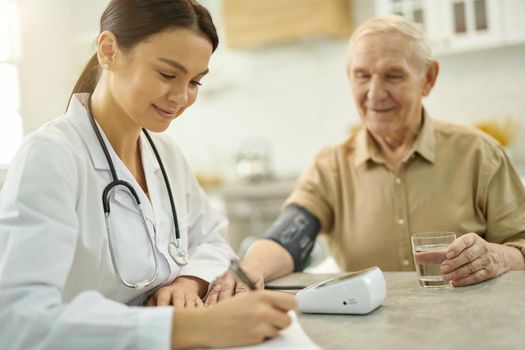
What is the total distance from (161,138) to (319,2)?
3.09 m

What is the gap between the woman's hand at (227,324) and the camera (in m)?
1.03

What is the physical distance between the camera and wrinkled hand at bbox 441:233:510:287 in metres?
1.43

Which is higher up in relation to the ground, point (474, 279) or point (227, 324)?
point (227, 324)

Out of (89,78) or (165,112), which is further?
(89,78)

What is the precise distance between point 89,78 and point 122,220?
1.29ft

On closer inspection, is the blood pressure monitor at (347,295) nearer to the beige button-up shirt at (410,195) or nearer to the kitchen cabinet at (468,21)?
the beige button-up shirt at (410,195)

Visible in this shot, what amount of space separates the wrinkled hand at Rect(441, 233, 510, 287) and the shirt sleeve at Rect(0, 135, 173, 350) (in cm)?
69

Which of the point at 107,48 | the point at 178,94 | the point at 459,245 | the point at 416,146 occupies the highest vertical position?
the point at 107,48

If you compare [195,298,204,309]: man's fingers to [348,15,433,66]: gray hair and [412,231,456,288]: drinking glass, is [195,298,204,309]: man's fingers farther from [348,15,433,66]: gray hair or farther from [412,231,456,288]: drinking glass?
[348,15,433,66]: gray hair

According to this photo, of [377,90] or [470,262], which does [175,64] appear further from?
[377,90]

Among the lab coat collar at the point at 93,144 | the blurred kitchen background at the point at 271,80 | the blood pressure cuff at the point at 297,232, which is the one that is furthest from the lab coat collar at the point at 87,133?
the blurred kitchen background at the point at 271,80

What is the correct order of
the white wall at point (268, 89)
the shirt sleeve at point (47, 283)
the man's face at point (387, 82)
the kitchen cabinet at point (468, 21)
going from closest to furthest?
the shirt sleeve at point (47, 283) → the man's face at point (387, 82) → the kitchen cabinet at point (468, 21) → the white wall at point (268, 89)

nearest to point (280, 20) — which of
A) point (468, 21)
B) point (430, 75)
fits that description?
point (468, 21)

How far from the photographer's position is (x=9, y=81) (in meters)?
4.40
